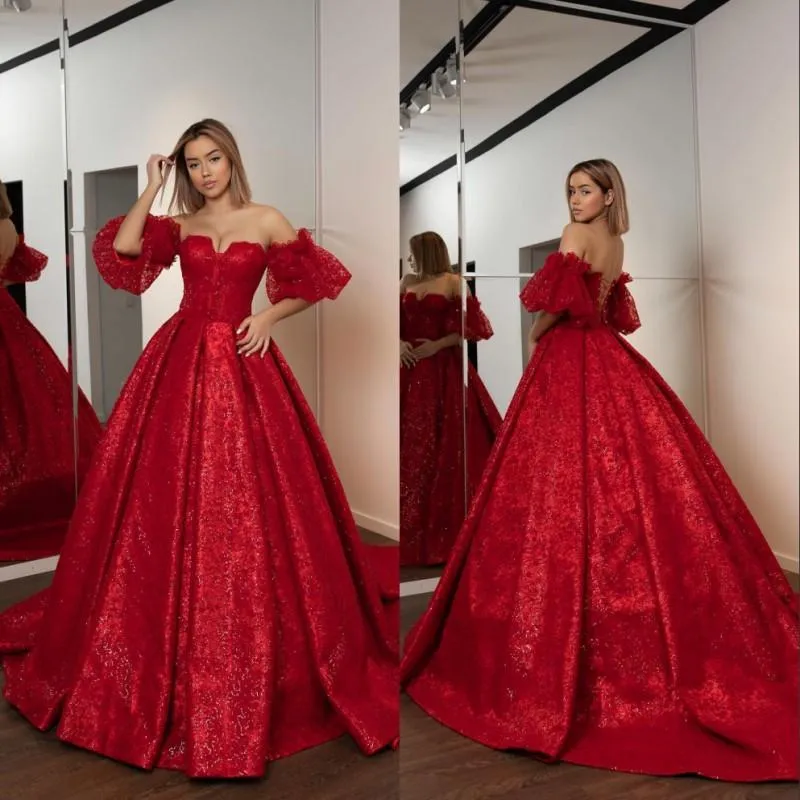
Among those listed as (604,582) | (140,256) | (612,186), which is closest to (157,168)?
(140,256)

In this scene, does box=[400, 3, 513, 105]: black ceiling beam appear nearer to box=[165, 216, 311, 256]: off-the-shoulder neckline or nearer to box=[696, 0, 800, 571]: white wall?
box=[696, 0, 800, 571]: white wall

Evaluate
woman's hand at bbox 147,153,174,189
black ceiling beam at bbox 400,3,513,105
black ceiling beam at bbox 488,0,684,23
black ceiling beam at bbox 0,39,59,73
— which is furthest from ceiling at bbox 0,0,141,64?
black ceiling beam at bbox 488,0,684,23

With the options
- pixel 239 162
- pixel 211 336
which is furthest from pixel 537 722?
pixel 239 162

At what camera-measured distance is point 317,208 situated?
5.66 ft

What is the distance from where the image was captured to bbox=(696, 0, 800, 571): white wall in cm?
87

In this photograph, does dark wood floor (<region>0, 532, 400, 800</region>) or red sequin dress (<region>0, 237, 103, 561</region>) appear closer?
dark wood floor (<region>0, 532, 400, 800</region>)

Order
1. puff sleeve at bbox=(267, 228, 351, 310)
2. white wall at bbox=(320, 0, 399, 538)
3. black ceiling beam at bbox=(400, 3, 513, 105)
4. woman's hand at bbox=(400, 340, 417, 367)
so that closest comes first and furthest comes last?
1. black ceiling beam at bbox=(400, 3, 513, 105)
2. woman's hand at bbox=(400, 340, 417, 367)
3. white wall at bbox=(320, 0, 399, 538)
4. puff sleeve at bbox=(267, 228, 351, 310)

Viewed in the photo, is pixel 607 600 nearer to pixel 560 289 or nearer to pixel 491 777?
pixel 491 777

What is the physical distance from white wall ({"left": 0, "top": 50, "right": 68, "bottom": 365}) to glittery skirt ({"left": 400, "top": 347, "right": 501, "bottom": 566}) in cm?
95

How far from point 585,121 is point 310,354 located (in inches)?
30.9

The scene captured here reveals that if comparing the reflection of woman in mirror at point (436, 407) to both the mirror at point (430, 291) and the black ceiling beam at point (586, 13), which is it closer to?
the mirror at point (430, 291)

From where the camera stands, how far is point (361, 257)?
1698 mm

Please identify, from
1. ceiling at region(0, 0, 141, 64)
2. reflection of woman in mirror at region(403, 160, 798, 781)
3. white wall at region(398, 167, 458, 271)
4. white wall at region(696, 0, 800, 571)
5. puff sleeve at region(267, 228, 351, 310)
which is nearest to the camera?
white wall at region(696, 0, 800, 571)

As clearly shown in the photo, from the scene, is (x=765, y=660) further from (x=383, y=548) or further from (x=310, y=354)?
(x=310, y=354)
